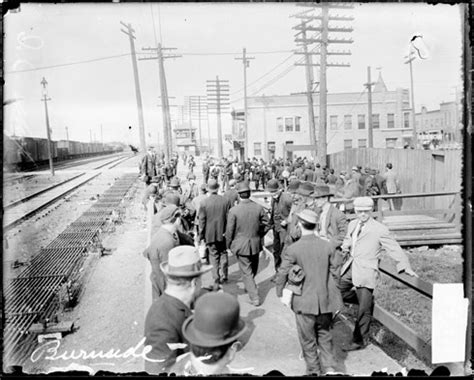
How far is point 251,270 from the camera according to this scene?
6.07m

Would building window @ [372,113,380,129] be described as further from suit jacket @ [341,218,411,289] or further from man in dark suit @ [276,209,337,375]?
man in dark suit @ [276,209,337,375]

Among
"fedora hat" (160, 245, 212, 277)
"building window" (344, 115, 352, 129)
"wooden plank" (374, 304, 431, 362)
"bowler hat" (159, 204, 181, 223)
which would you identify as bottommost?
"wooden plank" (374, 304, 431, 362)

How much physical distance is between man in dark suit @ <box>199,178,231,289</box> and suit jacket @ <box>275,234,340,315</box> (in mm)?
2860

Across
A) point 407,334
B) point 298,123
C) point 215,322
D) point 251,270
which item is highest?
point 298,123

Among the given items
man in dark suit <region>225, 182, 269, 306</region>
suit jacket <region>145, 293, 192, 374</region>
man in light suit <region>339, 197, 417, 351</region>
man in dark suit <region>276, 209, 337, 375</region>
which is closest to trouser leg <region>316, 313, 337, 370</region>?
man in dark suit <region>276, 209, 337, 375</region>

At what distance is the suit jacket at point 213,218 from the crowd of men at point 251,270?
0.02 meters

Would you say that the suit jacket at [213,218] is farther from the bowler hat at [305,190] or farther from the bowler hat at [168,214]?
the bowler hat at [168,214]

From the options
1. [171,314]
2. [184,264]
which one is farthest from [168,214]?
[171,314]

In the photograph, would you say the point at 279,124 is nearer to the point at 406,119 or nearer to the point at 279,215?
the point at 406,119

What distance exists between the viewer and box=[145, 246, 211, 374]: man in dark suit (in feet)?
8.84

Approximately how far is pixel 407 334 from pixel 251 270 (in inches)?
95.1

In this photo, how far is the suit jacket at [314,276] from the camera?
3.85 metres

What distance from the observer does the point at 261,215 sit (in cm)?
620

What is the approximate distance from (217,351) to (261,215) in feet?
12.8
